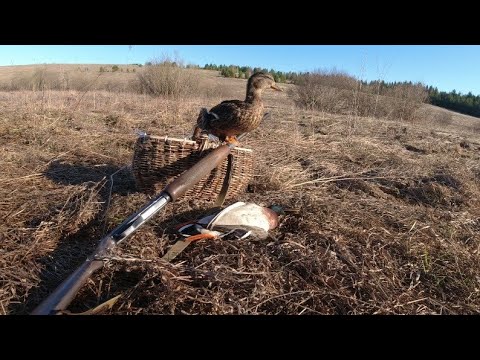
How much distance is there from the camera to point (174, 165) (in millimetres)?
2912

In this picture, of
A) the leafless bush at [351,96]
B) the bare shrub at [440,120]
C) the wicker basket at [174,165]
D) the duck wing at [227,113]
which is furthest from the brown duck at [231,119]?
the bare shrub at [440,120]

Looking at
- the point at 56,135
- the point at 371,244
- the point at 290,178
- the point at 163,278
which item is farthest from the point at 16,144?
the point at 371,244

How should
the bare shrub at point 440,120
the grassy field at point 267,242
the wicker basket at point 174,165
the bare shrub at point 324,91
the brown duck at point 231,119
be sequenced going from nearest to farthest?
the grassy field at point 267,242 → the wicker basket at point 174,165 → the brown duck at point 231,119 → the bare shrub at point 324,91 → the bare shrub at point 440,120

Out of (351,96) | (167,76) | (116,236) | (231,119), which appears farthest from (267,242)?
(167,76)

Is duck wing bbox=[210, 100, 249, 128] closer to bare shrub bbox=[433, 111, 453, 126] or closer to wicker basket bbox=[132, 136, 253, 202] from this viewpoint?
wicker basket bbox=[132, 136, 253, 202]

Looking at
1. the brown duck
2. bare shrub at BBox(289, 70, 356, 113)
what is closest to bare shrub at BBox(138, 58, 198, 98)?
bare shrub at BBox(289, 70, 356, 113)

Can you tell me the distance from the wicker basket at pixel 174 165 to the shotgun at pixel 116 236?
241mm

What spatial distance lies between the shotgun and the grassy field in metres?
0.11

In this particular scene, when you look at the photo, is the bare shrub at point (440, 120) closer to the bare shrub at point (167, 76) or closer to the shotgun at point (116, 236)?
the bare shrub at point (167, 76)

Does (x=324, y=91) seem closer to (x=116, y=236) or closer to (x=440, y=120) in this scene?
(x=440, y=120)

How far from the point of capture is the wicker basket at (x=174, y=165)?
9.43ft
